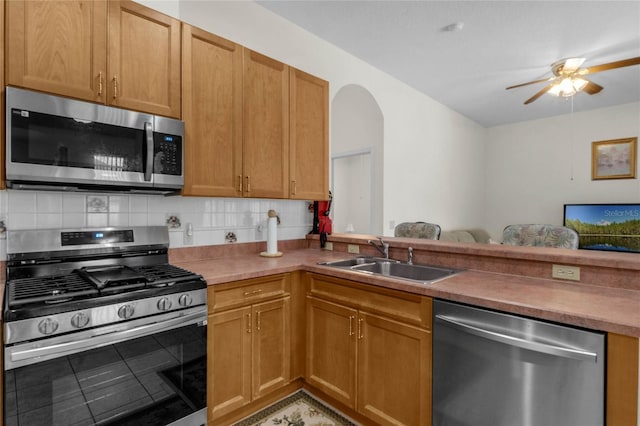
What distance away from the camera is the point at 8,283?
147 centimetres

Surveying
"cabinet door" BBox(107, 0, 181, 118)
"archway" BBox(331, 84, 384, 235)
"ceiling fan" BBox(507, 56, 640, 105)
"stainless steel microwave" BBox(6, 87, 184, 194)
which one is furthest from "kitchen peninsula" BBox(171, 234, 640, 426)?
"ceiling fan" BBox(507, 56, 640, 105)

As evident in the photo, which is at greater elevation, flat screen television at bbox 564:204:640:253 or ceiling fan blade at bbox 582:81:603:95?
ceiling fan blade at bbox 582:81:603:95

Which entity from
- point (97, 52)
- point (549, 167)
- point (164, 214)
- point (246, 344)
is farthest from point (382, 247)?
point (549, 167)

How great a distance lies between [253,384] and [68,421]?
890 millimetres

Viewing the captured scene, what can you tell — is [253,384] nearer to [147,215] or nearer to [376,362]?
[376,362]

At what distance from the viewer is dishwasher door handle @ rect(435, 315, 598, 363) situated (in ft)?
3.70

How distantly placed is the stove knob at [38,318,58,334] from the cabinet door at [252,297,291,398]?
3.03 feet

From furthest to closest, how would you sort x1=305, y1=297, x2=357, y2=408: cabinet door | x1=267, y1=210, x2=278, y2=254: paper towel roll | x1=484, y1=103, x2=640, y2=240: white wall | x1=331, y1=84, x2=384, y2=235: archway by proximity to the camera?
x1=484, y1=103, x2=640, y2=240: white wall, x1=331, y1=84, x2=384, y2=235: archway, x1=267, y1=210, x2=278, y2=254: paper towel roll, x1=305, y1=297, x2=357, y2=408: cabinet door

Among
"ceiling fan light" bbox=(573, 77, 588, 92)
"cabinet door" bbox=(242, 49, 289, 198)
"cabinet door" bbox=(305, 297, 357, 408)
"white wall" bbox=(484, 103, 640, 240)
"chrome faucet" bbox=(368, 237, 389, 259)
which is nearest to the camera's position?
Answer: "cabinet door" bbox=(305, 297, 357, 408)

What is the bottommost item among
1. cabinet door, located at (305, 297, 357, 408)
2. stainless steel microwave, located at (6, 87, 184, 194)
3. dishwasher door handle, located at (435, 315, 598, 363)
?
cabinet door, located at (305, 297, 357, 408)

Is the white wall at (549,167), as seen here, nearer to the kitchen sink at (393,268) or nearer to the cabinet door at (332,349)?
the kitchen sink at (393,268)

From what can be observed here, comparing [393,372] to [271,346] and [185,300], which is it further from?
[185,300]

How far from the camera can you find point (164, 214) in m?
2.13

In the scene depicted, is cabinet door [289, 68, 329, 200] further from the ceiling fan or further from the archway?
the ceiling fan
